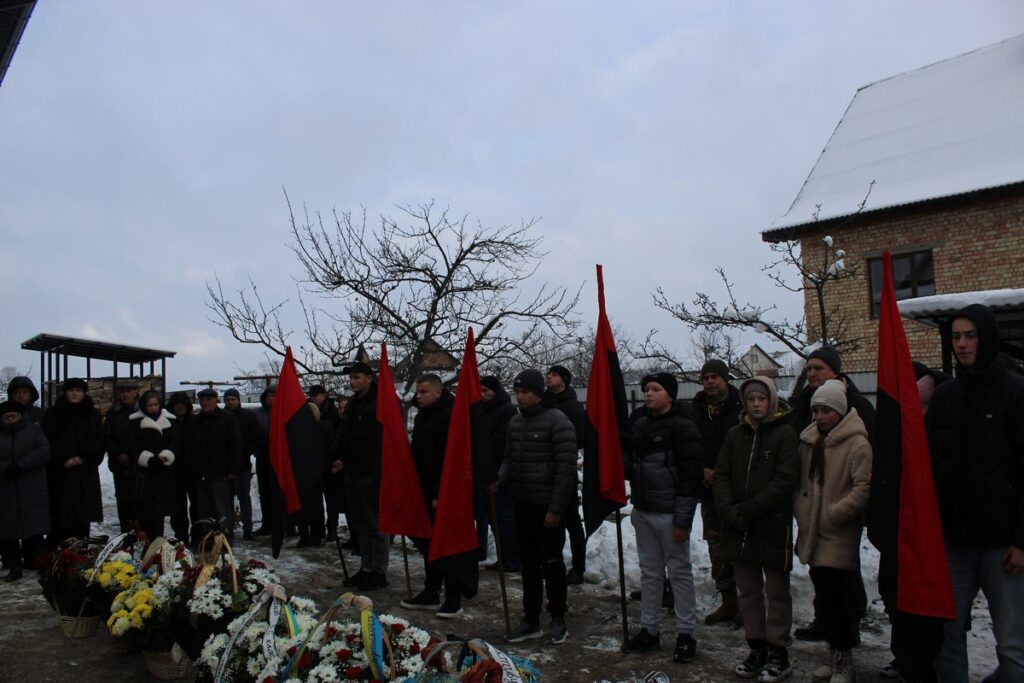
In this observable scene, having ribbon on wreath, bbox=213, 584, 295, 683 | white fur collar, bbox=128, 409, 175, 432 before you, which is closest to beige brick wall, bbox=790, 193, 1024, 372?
white fur collar, bbox=128, 409, 175, 432

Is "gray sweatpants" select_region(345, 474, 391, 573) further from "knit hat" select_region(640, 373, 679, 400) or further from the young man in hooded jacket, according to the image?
the young man in hooded jacket

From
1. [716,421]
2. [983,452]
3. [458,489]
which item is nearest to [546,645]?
[458,489]

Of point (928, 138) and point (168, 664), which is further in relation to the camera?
point (928, 138)

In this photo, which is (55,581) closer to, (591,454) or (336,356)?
(591,454)

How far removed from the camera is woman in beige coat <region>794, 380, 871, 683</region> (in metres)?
4.63

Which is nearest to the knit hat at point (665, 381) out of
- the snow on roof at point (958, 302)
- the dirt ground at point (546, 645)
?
the dirt ground at point (546, 645)

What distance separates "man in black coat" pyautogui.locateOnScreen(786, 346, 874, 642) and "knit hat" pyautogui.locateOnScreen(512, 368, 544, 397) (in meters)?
1.87

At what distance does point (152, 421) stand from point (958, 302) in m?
8.64

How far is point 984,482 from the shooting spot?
3820 millimetres

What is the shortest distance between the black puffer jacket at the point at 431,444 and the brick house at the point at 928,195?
14.1 metres

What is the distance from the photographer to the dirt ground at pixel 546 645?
509 centimetres

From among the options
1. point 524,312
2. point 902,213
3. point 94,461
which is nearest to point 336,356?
point 524,312

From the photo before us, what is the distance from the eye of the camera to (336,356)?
12141mm

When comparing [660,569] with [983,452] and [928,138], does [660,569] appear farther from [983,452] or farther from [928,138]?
[928,138]
